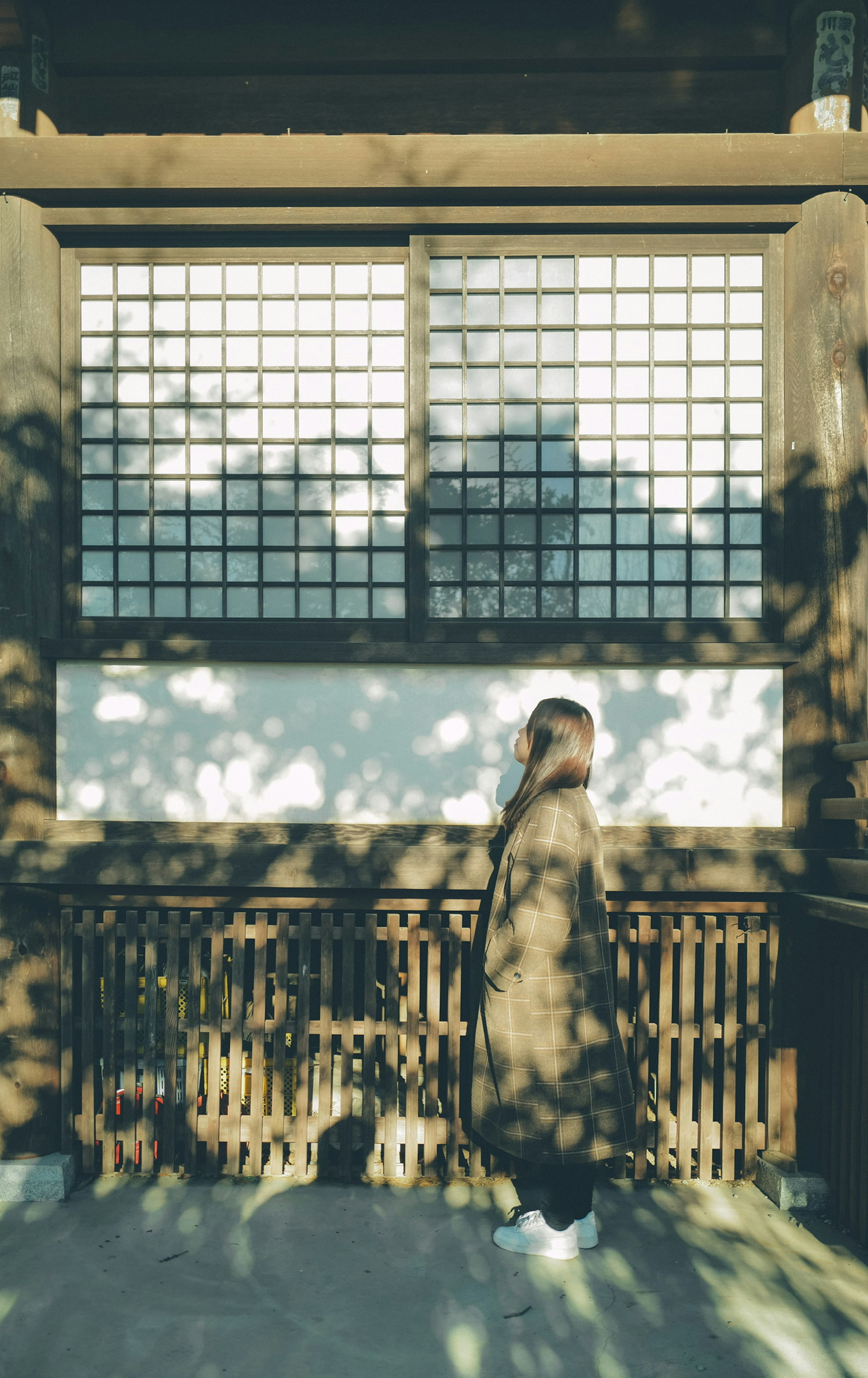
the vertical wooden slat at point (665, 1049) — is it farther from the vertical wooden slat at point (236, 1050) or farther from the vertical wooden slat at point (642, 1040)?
the vertical wooden slat at point (236, 1050)

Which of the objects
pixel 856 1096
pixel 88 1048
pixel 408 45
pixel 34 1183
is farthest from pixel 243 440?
pixel 856 1096

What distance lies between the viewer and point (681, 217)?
13.3ft

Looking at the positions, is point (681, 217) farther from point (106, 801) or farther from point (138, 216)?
point (106, 801)

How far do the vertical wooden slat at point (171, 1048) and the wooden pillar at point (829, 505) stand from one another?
3.19 metres

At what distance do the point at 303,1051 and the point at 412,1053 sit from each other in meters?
0.55

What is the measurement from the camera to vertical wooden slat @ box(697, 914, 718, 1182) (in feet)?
13.0

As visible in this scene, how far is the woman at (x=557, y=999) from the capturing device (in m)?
3.22

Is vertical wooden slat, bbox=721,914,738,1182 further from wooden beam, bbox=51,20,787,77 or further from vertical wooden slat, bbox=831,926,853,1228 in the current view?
wooden beam, bbox=51,20,787,77

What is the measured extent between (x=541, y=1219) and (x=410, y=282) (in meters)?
4.49

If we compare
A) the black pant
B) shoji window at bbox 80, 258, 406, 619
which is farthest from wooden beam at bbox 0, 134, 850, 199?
the black pant

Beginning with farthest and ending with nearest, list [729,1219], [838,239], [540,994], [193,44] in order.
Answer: [193,44] < [838,239] < [729,1219] < [540,994]

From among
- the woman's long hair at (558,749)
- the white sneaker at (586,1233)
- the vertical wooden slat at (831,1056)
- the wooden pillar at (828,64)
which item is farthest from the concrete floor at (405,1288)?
the wooden pillar at (828,64)

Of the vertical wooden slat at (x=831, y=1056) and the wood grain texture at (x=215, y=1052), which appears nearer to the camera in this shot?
the vertical wooden slat at (x=831, y=1056)

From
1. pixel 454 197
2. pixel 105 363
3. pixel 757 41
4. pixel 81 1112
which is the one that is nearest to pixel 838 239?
pixel 757 41
